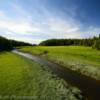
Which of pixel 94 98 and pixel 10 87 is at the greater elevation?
pixel 10 87

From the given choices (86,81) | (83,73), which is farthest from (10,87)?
(83,73)

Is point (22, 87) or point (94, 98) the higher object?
point (22, 87)

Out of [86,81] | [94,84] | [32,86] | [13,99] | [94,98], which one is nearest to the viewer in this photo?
[13,99]

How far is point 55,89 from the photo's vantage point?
15867mm

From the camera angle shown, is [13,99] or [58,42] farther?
[58,42]

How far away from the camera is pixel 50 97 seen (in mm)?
13648

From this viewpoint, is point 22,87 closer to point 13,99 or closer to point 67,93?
point 13,99

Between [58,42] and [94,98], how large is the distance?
495 ft

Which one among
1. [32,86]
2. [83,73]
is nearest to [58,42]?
[83,73]

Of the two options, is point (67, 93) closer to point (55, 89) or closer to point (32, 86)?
point (55, 89)

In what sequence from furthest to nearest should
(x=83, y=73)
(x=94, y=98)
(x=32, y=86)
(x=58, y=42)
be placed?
(x=58, y=42) → (x=83, y=73) → (x=32, y=86) → (x=94, y=98)

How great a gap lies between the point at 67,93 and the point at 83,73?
11.8 meters

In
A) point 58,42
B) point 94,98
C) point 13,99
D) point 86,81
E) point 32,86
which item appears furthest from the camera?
point 58,42

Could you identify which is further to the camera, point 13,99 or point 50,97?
point 50,97
